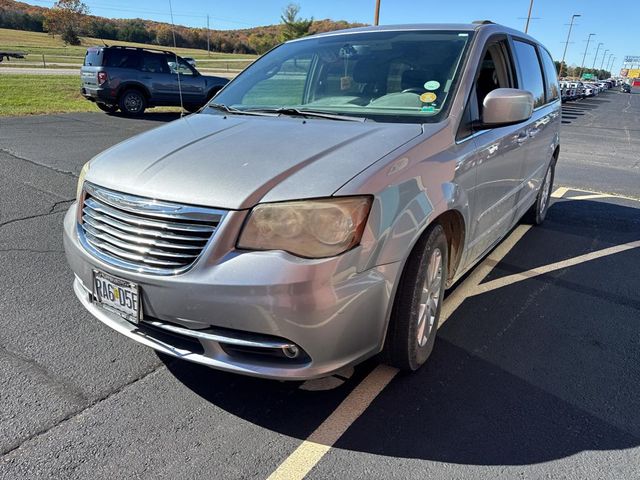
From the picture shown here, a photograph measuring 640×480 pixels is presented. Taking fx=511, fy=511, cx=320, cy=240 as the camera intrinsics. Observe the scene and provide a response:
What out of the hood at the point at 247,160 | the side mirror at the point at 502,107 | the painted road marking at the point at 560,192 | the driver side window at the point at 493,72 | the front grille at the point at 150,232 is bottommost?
the painted road marking at the point at 560,192

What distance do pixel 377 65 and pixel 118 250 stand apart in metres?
2.08

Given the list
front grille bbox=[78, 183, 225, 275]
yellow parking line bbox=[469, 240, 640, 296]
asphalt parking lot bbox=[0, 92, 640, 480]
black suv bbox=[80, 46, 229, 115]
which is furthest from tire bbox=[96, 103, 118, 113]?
front grille bbox=[78, 183, 225, 275]

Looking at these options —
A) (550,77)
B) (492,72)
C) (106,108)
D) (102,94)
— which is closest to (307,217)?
(492,72)

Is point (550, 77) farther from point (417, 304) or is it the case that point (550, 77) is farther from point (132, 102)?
point (132, 102)

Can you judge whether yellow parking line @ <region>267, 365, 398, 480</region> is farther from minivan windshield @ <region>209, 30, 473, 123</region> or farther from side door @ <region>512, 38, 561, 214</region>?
side door @ <region>512, 38, 561, 214</region>

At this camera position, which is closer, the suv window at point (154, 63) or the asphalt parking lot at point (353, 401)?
the asphalt parking lot at point (353, 401)

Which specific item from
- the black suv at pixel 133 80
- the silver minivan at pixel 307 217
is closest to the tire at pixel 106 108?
the black suv at pixel 133 80

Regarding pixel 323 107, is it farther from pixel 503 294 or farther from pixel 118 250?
pixel 503 294

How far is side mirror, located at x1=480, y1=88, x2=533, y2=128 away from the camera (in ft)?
9.74

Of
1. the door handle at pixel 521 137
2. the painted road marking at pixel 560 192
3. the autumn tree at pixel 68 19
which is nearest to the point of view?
the door handle at pixel 521 137

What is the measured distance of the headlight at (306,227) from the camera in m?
2.08

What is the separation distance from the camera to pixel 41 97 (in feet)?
56.0

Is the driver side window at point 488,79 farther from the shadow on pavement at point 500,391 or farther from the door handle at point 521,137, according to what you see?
the shadow on pavement at point 500,391

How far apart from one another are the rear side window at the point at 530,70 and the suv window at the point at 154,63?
42.8 feet
